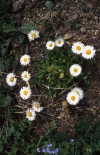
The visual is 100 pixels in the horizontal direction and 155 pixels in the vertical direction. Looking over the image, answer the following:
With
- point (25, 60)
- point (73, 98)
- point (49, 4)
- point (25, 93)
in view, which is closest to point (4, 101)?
point (25, 93)

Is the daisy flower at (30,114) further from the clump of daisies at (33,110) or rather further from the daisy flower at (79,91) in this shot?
the daisy flower at (79,91)

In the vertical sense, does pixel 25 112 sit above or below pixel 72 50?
below

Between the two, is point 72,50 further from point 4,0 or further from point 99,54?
point 4,0

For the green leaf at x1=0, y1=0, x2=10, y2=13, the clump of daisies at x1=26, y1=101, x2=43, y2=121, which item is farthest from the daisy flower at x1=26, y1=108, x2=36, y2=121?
the green leaf at x1=0, y1=0, x2=10, y2=13

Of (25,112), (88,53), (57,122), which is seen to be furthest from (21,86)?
(88,53)

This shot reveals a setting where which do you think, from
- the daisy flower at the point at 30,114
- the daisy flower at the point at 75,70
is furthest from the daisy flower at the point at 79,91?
the daisy flower at the point at 30,114
